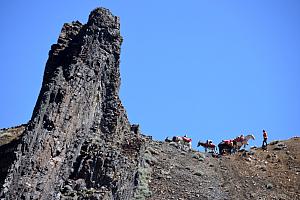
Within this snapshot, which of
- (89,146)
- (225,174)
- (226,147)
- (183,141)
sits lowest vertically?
(89,146)

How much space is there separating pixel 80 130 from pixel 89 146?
4.25ft

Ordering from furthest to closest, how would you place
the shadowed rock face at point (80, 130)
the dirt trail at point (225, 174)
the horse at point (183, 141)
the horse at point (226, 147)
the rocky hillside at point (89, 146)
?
1. the horse at point (183, 141)
2. the horse at point (226, 147)
3. the dirt trail at point (225, 174)
4. the rocky hillside at point (89, 146)
5. the shadowed rock face at point (80, 130)

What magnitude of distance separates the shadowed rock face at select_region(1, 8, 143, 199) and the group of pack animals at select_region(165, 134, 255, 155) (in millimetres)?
23417

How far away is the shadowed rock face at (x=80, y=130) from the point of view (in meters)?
21.1

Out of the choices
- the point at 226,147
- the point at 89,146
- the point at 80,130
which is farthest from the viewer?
the point at 226,147

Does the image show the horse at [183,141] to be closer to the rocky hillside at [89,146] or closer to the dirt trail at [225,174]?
the dirt trail at [225,174]

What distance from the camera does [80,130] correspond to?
2572 cm

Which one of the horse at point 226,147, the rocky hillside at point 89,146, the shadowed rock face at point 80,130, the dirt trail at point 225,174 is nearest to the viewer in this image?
the shadowed rock face at point 80,130

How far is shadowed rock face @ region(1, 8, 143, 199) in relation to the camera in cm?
2109

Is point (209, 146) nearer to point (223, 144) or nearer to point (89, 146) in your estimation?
point (223, 144)

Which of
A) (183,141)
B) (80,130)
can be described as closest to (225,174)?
(183,141)

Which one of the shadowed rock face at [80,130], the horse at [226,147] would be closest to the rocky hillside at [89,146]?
the shadowed rock face at [80,130]

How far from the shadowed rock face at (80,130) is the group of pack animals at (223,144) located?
922 inches

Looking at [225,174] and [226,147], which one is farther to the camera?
[226,147]
